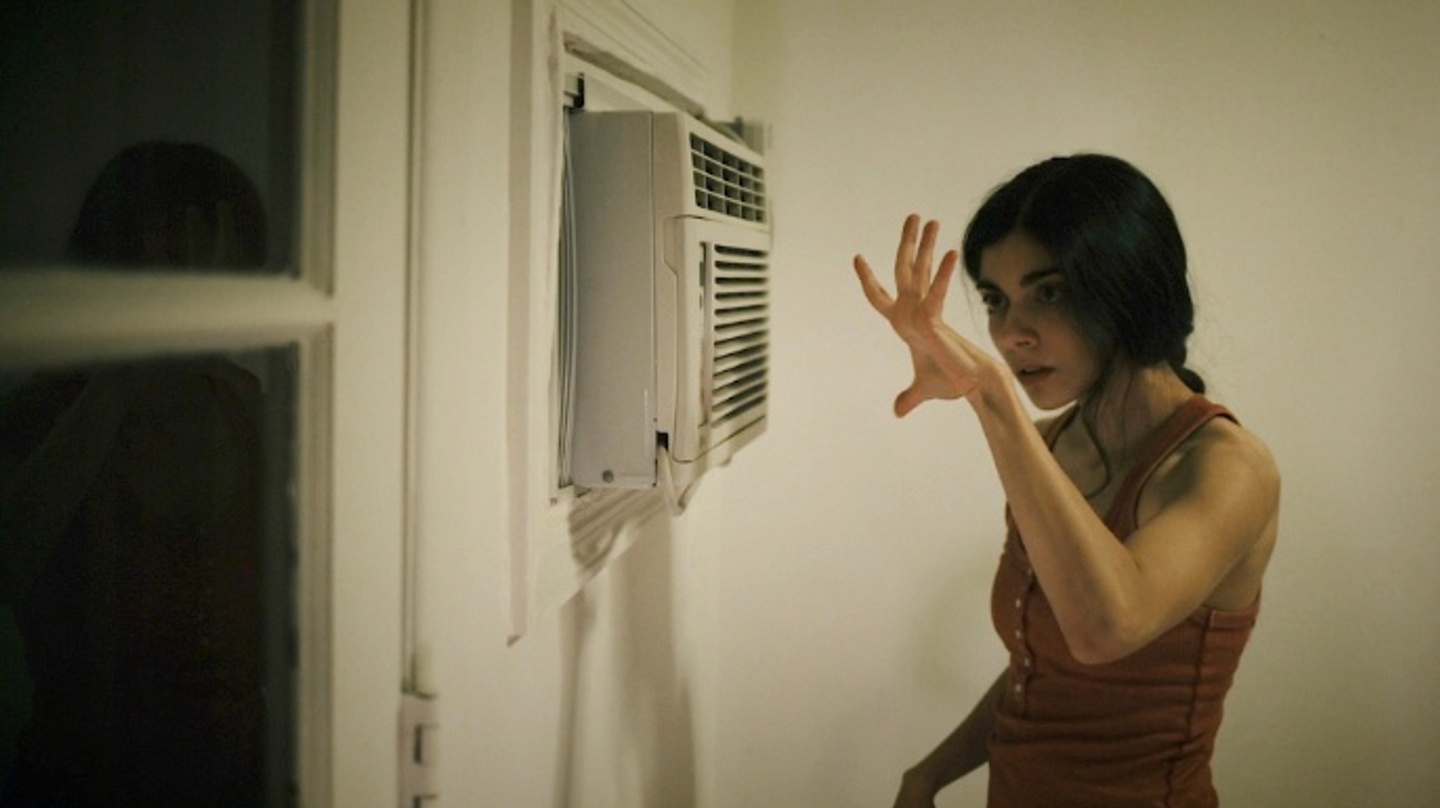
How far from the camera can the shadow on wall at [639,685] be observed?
3.63ft

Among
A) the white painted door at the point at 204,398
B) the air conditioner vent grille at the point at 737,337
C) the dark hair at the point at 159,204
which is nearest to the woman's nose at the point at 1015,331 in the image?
the air conditioner vent grille at the point at 737,337

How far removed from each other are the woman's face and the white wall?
564 mm

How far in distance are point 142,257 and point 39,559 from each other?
5.3 inches

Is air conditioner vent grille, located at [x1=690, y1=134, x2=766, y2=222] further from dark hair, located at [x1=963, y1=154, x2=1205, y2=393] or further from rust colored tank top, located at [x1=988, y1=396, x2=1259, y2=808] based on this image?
rust colored tank top, located at [x1=988, y1=396, x2=1259, y2=808]

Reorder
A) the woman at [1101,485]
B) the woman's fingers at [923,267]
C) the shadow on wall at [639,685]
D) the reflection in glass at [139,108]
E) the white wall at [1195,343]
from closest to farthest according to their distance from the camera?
the reflection in glass at [139,108], the woman at [1101,485], the woman's fingers at [923,267], the shadow on wall at [639,685], the white wall at [1195,343]

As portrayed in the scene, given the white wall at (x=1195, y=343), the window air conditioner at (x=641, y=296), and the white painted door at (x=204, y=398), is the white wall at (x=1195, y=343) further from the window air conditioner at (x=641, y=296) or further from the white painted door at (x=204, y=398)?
the white painted door at (x=204, y=398)

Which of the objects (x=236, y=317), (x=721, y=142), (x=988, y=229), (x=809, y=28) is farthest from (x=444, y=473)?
(x=809, y=28)

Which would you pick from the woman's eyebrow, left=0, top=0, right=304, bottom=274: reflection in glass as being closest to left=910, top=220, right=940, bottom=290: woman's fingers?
the woman's eyebrow

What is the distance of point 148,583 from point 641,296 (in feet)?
1.85

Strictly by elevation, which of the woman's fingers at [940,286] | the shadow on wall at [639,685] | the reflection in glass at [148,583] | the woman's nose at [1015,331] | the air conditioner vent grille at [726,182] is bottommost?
the shadow on wall at [639,685]

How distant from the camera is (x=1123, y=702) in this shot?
107 centimetres

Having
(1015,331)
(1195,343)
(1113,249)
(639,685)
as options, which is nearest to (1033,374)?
(1015,331)

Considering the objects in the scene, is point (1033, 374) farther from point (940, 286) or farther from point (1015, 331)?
point (940, 286)

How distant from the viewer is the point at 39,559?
40cm
